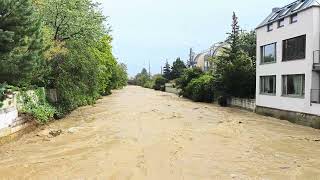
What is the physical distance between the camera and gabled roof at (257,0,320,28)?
91.2 ft

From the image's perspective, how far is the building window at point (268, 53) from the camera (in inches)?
1294

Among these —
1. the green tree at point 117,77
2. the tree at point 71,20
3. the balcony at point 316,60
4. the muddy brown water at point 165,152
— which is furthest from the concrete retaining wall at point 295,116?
the green tree at point 117,77

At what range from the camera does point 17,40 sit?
18719mm

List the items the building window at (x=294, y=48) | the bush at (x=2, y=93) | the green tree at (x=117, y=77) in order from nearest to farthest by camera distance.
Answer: the bush at (x=2, y=93) → the building window at (x=294, y=48) → the green tree at (x=117, y=77)

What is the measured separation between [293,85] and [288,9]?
19.7ft

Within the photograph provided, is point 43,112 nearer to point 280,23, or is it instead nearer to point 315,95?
point 315,95

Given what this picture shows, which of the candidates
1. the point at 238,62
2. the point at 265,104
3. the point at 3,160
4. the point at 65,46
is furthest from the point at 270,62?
the point at 3,160

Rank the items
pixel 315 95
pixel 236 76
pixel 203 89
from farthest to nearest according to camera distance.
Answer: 1. pixel 203 89
2. pixel 236 76
3. pixel 315 95

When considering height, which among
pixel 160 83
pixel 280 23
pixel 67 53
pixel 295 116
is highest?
pixel 280 23

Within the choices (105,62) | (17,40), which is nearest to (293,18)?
(17,40)

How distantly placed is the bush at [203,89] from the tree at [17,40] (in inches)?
1266

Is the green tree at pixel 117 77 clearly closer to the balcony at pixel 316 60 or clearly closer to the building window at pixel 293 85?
the building window at pixel 293 85

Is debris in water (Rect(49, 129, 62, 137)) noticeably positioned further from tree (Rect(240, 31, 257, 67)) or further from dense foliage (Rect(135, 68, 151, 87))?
dense foliage (Rect(135, 68, 151, 87))

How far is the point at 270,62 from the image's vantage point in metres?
33.3
